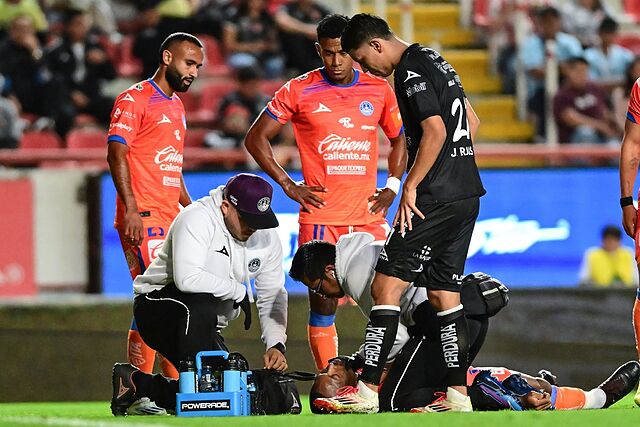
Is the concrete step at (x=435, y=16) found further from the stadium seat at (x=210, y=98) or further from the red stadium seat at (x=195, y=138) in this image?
the red stadium seat at (x=195, y=138)

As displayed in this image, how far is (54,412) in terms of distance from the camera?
343 inches

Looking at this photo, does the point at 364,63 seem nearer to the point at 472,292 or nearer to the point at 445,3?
the point at 472,292

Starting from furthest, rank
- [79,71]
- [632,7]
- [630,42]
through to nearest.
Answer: [632,7]
[630,42]
[79,71]

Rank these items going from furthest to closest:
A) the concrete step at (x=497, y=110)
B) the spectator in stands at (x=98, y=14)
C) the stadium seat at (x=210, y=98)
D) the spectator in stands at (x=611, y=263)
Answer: the concrete step at (x=497, y=110)
the spectator in stands at (x=98, y=14)
the stadium seat at (x=210, y=98)
the spectator in stands at (x=611, y=263)

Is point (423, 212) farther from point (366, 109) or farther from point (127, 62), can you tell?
point (127, 62)

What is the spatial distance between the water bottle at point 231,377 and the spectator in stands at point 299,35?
30.8ft

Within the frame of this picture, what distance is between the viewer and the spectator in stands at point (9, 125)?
14.4 metres

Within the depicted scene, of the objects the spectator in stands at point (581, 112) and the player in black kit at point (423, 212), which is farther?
the spectator in stands at point (581, 112)

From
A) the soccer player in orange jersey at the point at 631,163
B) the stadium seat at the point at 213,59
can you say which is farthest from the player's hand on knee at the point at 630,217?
the stadium seat at the point at 213,59

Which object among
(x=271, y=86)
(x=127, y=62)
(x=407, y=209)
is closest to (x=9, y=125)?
(x=127, y=62)

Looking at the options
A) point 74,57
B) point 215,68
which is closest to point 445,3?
point 215,68

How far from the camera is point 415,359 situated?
7.79 m

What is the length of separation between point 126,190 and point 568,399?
3.07 meters

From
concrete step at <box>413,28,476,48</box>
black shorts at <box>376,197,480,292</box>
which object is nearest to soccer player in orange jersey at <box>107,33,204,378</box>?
black shorts at <box>376,197,480,292</box>
